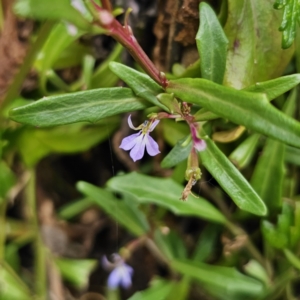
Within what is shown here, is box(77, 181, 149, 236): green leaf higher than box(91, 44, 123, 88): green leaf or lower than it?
lower

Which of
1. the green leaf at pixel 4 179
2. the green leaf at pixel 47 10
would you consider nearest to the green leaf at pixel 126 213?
the green leaf at pixel 4 179

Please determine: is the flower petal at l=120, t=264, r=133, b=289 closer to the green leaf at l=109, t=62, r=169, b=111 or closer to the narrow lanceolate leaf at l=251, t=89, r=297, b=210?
the narrow lanceolate leaf at l=251, t=89, r=297, b=210

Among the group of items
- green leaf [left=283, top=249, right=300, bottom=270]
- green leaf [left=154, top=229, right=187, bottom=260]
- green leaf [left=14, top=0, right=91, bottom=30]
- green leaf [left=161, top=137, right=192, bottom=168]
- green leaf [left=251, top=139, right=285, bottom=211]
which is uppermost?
green leaf [left=14, top=0, right=91, bottom=30]

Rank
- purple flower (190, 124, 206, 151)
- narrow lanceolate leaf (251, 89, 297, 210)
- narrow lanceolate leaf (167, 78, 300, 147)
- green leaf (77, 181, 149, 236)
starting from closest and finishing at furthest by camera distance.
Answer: narrow lanceolate leaf (167, 78, 300, 147) → purple flower (190, 124, 206, 151) → narrow lanceolate leaf (251, 89, 297, 210) → green leaf (77, 181, 149, 236)

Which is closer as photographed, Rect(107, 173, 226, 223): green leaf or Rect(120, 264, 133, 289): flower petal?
Rect(107, 173, 226, 223): green leaf

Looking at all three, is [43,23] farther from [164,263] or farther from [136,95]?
[164,263]

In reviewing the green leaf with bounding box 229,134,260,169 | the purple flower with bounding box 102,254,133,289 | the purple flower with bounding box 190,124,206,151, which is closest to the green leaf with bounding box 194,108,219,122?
the purple flower with bounding box 190,124,206,151

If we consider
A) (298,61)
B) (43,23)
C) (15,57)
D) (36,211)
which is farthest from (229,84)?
(36,211)

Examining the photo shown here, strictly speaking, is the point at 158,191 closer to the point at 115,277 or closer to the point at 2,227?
the point at 115,277
